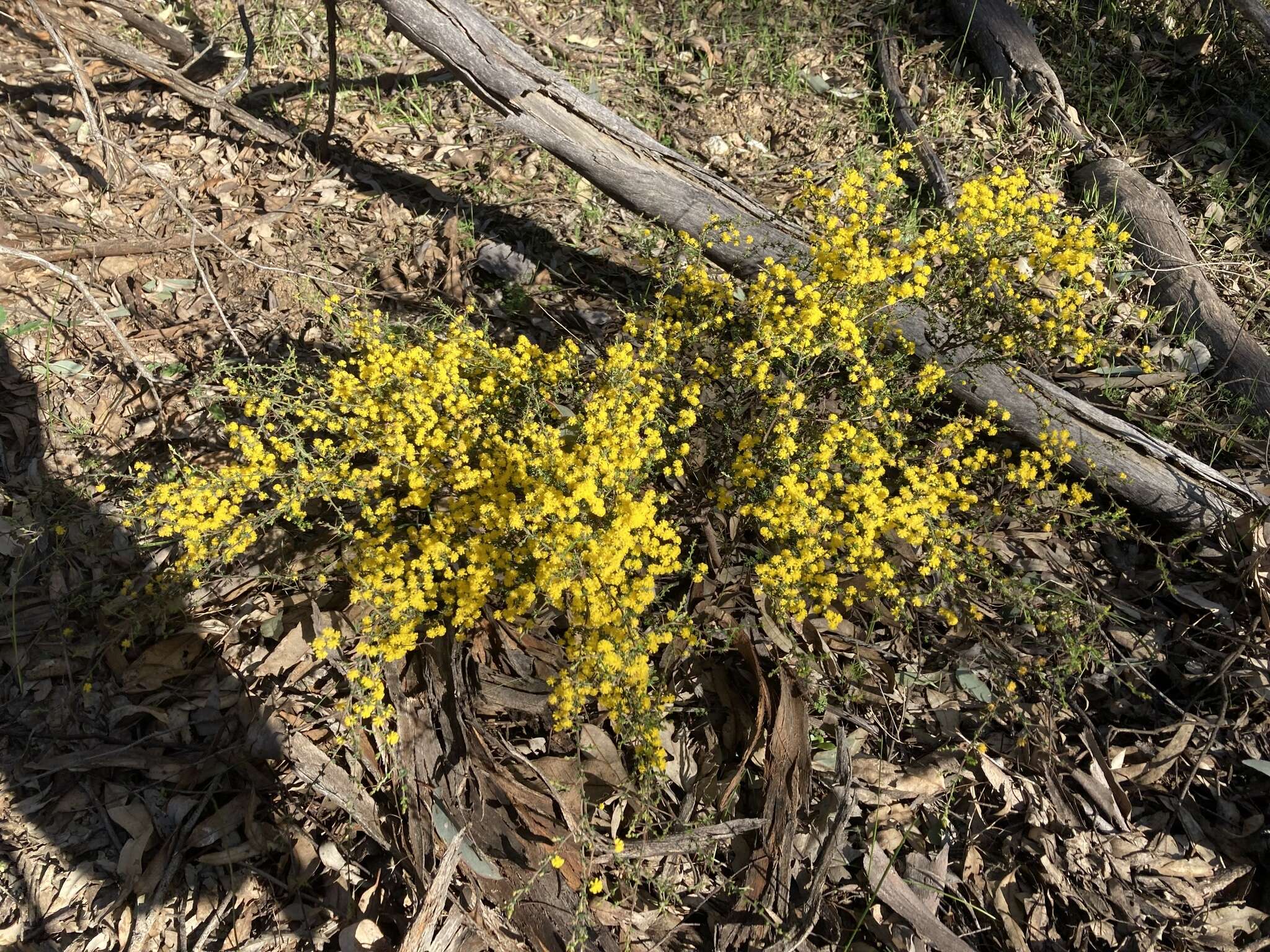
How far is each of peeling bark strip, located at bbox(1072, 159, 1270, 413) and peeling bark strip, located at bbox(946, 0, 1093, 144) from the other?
0.45 metres

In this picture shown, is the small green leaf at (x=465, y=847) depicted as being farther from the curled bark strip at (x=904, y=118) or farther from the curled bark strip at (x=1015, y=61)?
the curled bark strip at (x=1015, y=61)

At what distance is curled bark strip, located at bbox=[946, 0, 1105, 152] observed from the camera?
5285mm

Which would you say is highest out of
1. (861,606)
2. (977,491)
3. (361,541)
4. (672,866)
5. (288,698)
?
(977,491)

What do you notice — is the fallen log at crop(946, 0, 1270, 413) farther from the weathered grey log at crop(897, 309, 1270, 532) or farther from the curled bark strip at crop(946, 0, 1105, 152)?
the weathered grey log at crop(897, 309, 1270, 532)

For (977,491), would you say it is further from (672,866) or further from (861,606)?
(672,866)

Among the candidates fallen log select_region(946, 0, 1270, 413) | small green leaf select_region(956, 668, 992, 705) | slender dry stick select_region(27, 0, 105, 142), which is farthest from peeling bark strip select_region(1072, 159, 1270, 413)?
slender dry stick select_region(27, 0, 105, 142)

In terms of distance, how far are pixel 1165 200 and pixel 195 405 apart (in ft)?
19.0

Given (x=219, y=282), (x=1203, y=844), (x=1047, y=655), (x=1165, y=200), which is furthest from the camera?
(x=1165, y=200)

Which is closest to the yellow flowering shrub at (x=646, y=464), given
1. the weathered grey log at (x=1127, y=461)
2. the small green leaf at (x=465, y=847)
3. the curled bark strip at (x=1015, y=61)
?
the weathered grey log at (x=1127, y=461)

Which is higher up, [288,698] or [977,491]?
[977,491]

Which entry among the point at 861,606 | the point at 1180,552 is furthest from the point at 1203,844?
the point at 861,606

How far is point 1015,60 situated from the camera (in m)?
5.38

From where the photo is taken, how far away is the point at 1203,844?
2.99 meters

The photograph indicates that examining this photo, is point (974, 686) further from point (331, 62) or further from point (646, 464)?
point (331, 62)
